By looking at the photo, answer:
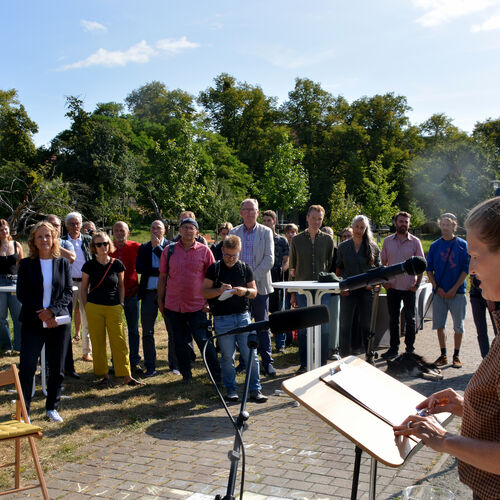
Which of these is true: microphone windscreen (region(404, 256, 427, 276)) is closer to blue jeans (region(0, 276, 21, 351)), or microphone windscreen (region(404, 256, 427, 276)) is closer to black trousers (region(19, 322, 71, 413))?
black trousers (region(19, 322, 71, 413))

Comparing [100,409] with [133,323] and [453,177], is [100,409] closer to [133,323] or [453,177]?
[133,323]

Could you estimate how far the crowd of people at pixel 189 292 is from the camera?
6059 mm

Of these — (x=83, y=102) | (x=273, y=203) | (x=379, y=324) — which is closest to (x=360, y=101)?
(x=273, y=203)

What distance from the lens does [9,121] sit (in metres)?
47.6

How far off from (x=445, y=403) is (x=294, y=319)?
2.34ft

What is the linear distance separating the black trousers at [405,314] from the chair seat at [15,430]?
19.3 ft

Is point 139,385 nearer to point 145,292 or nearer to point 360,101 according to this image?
point 145,292

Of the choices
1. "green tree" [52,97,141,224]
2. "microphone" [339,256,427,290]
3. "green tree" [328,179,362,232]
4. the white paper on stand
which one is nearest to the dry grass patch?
the white paper on stand

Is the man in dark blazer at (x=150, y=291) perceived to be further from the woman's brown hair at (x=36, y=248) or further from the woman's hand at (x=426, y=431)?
the woman's hand at (x=426, y=431)

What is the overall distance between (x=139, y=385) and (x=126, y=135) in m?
46.7

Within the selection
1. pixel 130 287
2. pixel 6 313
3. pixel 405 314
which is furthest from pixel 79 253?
pixel 405 314

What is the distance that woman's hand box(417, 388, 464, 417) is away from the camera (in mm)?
2143

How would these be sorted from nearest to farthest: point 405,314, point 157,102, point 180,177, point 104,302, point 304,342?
point 104,302
point 304,342
point 405,314
point 180,177
point 157,102

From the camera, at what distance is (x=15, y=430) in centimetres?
396
